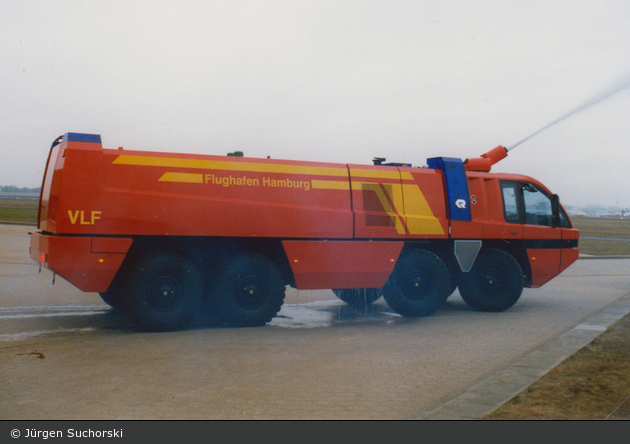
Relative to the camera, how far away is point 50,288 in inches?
463

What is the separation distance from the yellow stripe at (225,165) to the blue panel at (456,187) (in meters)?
2.05

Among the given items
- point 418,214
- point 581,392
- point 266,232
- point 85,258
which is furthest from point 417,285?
point 85,258

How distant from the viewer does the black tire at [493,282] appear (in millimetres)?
10445

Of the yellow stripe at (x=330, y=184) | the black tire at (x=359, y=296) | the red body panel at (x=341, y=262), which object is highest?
the yellow stripe at (x=330, y=184)

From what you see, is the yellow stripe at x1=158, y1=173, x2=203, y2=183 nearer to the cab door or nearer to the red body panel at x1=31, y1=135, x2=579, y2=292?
the red body panel at x1=31, y1=135, x2=579, y2=292

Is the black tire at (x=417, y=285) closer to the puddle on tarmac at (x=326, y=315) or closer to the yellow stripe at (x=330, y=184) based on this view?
the puddle on tarmac at (x=326, y=315)

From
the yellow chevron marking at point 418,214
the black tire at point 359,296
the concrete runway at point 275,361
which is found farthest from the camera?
the black tire at point 359,296

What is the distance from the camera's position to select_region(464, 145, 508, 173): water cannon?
1093cm

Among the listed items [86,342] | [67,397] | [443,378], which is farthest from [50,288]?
[443,378]

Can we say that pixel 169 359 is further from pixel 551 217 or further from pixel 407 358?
pixel 551 217

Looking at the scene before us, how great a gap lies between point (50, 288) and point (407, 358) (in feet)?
27.3

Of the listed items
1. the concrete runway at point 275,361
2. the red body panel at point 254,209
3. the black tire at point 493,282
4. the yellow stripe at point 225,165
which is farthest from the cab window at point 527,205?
the yellow stripe at point 225,165

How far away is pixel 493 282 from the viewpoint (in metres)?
10.5

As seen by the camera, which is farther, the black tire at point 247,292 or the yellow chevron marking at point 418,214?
the yellow chevron marking at point 418,214
